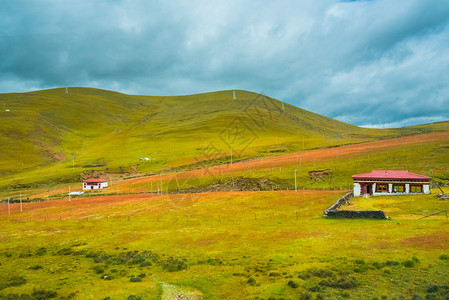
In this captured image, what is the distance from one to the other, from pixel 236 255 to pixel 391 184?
46.9 meters

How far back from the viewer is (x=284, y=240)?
38.1 meters

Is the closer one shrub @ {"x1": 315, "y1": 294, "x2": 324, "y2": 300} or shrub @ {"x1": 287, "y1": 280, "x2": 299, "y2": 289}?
shrub @ {"x1": 315, "y1": 294, "x2": 324, "y2": 300}

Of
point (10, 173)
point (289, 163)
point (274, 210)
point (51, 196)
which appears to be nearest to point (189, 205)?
point (274, 210)

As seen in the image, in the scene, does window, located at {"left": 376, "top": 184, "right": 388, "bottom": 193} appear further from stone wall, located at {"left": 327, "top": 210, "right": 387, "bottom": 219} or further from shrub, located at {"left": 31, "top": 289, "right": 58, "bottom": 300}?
shrub, located at {"left": 31, "top": 289, "right": 58, "bottom": 300}

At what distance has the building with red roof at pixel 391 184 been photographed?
64.3 metres

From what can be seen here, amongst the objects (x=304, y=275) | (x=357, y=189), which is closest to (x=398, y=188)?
(x=357, y=189)

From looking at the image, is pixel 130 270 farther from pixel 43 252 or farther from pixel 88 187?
pixel 88 187

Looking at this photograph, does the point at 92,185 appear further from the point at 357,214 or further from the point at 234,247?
the point at 357,214

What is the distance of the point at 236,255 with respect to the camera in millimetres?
33906

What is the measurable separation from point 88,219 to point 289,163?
73797 mm

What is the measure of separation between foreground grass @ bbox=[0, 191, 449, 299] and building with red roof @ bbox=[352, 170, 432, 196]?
5.73 meters

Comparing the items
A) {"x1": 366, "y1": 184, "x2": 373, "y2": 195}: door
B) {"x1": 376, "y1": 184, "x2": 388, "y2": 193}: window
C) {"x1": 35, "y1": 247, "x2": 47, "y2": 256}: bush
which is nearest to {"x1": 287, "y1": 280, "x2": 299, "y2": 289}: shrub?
{"x1": 35, "y1": 247, "x2": 47, "y2": 256}: bush

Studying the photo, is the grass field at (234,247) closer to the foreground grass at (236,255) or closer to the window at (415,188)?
the foreground grass at (236,255)

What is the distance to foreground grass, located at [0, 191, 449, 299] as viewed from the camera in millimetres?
25141
